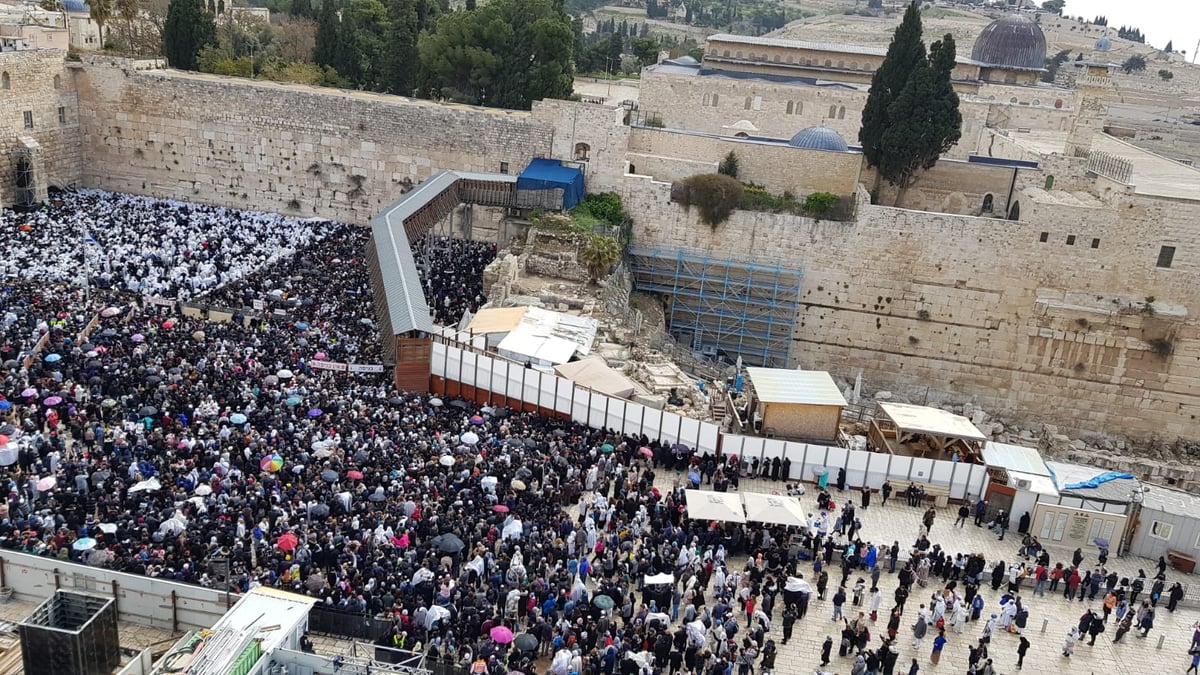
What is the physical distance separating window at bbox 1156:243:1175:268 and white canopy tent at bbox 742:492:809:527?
16133 mm

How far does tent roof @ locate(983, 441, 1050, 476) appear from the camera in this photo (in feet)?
59.6

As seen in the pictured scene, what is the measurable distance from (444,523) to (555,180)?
15.6m

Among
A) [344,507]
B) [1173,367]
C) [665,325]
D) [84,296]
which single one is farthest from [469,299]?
[1173,367]

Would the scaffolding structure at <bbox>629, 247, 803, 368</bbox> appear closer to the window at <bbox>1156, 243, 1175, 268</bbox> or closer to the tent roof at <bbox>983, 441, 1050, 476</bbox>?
the window at <bbox>1156, 243, 1175, 268</bbox>

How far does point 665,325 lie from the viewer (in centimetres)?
2869

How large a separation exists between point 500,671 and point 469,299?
1453 centimetres

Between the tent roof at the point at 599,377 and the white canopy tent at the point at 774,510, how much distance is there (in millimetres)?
4327

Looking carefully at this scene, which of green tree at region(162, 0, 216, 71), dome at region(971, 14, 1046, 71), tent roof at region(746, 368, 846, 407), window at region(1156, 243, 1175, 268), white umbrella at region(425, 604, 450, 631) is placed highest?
dome at region(971, 14, 1046, 71)

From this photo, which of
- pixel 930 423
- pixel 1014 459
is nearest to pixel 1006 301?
pixel 930 423

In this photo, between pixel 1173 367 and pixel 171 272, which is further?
pixel 1173 367

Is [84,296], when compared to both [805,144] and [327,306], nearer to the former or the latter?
[327,306]

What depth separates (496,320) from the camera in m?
21.6

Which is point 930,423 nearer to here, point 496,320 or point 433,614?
point 496,320

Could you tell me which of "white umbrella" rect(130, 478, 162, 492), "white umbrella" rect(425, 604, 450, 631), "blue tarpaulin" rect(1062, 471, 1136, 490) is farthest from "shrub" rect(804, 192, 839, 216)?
"white umbrella" rect(130, 478, 162, 492)
